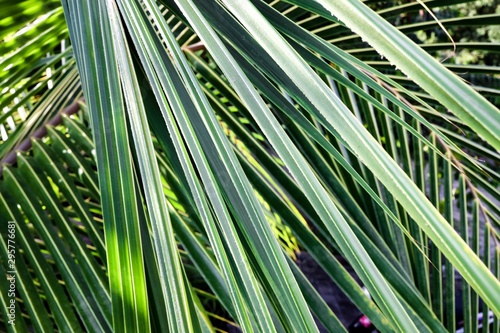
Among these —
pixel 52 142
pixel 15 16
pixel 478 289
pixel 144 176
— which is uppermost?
pixel 15 16

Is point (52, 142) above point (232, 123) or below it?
above

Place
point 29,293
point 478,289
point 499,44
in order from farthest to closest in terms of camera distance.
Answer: point 499,44 < point 29,293 < point 478,289

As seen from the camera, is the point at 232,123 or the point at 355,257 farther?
the point at 232,123

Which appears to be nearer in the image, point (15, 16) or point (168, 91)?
point (168, 91)

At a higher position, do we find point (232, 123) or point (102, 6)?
point (102, 6)

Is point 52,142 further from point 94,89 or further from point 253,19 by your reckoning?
point 253,19

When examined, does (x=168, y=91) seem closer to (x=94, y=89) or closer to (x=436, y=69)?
(x=94, y=89)

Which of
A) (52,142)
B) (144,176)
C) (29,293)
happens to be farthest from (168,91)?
(52,142)

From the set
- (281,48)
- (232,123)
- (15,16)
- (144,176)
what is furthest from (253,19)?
(232,123)

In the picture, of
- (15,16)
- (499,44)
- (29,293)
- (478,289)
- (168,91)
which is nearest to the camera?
(478,289)
